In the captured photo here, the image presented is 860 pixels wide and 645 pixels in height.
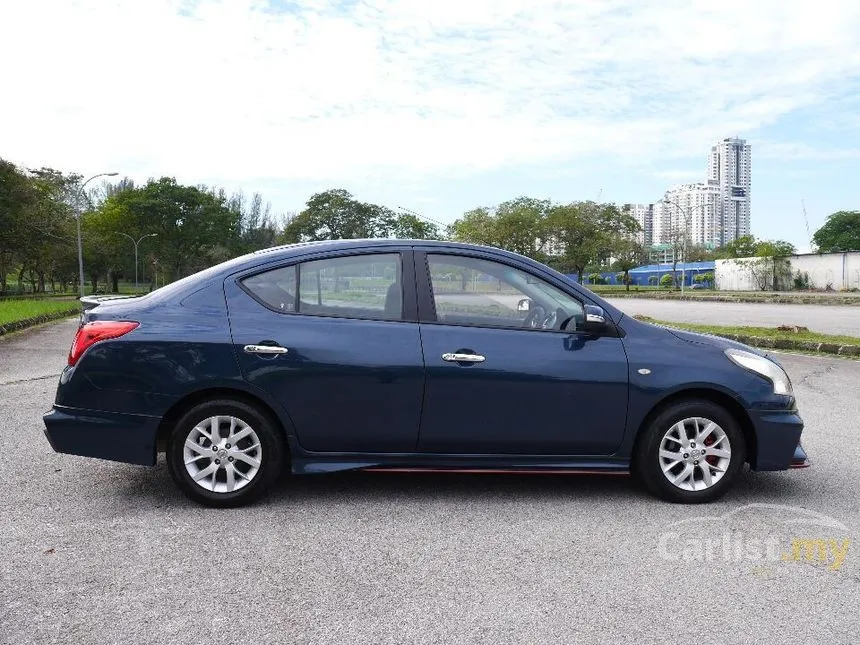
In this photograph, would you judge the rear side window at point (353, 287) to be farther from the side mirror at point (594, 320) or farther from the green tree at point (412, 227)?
the green tree at point (412, 227)

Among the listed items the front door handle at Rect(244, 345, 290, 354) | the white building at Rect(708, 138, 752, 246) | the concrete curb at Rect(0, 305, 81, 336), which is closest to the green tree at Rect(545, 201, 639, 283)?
the concrete curb at Rect(0, 305, 81, 336)

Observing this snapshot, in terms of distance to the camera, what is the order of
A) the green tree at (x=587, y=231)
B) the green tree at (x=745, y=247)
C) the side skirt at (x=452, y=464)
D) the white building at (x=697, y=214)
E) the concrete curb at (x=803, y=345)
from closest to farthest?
the side skirt at (x=452, y=464), the concrete curb at (x=803, y=345), the green tree at (x=587, y=231), the green tree at (x=745, y=247), the white building at (x=697, y=214)

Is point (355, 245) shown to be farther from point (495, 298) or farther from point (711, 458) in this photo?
point (711, 458)

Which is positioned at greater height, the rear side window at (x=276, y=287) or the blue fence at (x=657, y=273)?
the blue fence at (x=657, y=273)

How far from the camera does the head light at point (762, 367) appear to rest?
447 cm

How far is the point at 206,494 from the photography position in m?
4.21

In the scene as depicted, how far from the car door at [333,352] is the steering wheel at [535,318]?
0.70 metres

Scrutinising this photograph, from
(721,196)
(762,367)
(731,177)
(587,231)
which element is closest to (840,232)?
(721,196)

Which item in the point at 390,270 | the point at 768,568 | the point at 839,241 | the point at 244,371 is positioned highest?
the point at 839,241

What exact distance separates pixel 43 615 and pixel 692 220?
486 ft

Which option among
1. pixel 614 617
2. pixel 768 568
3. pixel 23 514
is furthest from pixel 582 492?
pixel 23 514

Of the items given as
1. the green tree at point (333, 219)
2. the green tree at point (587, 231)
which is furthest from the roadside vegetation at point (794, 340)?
the green tree at point (333, 219)

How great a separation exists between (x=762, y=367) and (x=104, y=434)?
398 centimetres

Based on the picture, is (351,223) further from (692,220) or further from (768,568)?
(768,568)
